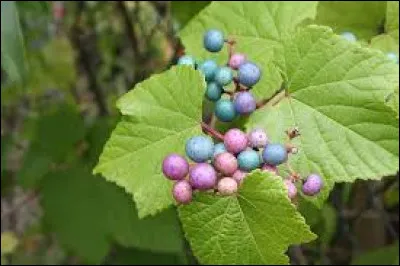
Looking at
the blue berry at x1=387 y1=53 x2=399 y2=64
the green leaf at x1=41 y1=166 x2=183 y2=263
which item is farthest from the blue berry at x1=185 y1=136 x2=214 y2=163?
the green leaf at x1=41 y1=166 x2=183 y2=263

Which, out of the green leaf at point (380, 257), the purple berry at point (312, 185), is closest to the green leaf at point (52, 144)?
the green leaf at point (380, 257)

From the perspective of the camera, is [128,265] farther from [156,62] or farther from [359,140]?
[359,140]

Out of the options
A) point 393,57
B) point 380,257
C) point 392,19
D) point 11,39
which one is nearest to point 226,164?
point 393,57

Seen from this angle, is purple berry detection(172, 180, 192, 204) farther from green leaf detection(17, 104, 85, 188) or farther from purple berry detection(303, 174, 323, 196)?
green leaf detection(17, 104, 85, 188)

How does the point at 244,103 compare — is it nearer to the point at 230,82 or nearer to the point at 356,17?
the point at 230,82

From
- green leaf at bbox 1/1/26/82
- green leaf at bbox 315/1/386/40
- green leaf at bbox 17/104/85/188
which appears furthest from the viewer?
green leaf at bbox 17/104/85/188

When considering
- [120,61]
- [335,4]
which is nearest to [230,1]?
[335,4]
